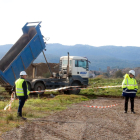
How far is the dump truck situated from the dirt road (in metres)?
6.84

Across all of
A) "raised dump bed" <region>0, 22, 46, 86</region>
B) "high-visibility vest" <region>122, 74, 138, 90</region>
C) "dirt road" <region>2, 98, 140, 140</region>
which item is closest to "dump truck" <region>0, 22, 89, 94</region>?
"raised dump bed" <region>0, 22, 46, 86</region>

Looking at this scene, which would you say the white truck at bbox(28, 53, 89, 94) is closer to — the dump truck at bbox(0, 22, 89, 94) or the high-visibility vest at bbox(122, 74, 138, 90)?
the dump truck at bbox(0, 22, 89, 94)

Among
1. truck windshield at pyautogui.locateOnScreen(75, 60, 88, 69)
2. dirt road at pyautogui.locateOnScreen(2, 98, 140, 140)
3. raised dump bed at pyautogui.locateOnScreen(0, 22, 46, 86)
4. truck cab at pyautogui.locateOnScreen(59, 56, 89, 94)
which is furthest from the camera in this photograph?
truck windshield at pyautogui.locateOnScreen(75, 60, 88, 69)

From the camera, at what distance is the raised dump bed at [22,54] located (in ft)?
50.0

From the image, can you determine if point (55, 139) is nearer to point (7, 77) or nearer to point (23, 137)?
point (23, 137)

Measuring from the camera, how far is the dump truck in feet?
50.7

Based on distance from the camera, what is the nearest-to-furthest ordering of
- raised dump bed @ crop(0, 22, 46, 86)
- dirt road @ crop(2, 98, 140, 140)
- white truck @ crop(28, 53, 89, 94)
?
dirt road @ crop(2, 98, 140, 140), raised dump bed @ crop(0, 22, 46, 86), white truck @ crop(28, 53, 89, 94)

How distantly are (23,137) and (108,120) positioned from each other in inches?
139

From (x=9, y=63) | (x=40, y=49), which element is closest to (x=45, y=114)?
(x=9, y=63)

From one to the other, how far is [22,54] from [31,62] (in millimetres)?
1142

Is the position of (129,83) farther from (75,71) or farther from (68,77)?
(75,71)

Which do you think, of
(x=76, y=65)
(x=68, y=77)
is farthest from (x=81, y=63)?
(x=68, y=77)

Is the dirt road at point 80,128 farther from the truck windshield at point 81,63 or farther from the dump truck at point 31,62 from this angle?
the truck windshield at point 81,63

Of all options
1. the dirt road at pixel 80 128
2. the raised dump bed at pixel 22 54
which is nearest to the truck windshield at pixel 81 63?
the raised dump bed at pixel 22 54
